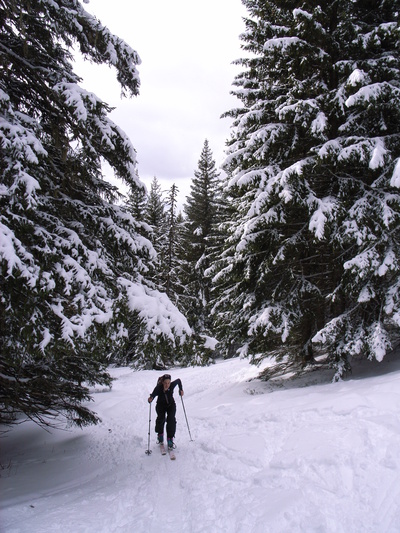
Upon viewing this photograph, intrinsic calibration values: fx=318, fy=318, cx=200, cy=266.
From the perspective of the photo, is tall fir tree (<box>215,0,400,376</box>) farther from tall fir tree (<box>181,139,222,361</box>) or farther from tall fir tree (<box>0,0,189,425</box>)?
tall fir tree (<box>181,139,222,361</box>)

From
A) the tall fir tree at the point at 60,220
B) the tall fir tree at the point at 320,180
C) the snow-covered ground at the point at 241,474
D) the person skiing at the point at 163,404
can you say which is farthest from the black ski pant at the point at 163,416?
the tall fir tree at the point at 320,180

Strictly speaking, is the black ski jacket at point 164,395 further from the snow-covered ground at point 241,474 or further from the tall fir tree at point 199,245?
the tall fir tree at point 199,245

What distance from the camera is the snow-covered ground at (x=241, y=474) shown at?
13.3 ft

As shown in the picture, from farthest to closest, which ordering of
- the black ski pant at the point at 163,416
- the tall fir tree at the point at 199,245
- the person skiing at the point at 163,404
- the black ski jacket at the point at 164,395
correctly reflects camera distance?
the tall fir tree at the point at 199,245
the black ski jacket at the point at 164,395
the person skiing at the point at 163,404
the black ski pant at the point at 163,416

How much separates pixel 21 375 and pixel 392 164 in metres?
9.42

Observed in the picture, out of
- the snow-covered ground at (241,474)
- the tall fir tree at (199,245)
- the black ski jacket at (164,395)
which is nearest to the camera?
the snow-covered ground at (241,474)

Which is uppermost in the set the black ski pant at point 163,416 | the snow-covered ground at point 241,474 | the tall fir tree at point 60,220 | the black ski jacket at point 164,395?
the tall fir tree at point 60,220

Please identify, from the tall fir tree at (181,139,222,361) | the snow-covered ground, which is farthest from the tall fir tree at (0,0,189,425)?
the tall fir tree at (181,139,222,361)

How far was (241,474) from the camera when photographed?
17.5 feet

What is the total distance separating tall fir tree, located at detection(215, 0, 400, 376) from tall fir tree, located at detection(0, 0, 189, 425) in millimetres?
4254

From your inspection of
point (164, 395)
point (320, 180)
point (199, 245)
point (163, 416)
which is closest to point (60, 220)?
point (164, 395)

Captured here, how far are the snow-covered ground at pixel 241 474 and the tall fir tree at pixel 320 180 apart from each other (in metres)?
1.94

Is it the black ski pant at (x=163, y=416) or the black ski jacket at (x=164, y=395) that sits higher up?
the black ski jacket at (x=164, y=395)

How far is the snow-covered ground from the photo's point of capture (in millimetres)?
4043
